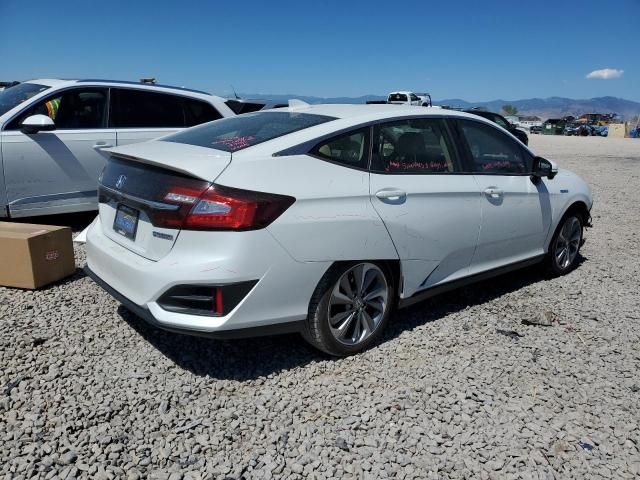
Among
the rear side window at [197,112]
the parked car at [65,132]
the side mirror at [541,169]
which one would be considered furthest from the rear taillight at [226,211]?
the rear side window at [197,112]

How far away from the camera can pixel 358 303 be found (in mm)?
3457

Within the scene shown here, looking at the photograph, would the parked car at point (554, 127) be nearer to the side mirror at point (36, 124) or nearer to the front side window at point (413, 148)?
the front side window at point (413, 148)

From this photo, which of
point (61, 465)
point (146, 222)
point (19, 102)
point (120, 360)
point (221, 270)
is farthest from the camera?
point (19, 102)

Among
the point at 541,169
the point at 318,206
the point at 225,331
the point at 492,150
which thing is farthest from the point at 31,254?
the point at 541,169

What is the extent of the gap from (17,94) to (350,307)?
4.84 m

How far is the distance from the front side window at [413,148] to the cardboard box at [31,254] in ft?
9.10

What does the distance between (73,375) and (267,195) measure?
1.61m

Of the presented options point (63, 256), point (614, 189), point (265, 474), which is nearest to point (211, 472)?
point (265, 474)

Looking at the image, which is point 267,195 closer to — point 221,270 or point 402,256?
point 221,270

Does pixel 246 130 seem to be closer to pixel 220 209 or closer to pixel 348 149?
pixel 348 149

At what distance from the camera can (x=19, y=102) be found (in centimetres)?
571

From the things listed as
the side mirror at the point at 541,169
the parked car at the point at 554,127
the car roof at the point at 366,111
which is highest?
the parked car at the point at 554,127

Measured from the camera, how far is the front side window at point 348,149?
3.24m

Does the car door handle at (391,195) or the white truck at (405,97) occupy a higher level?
the white truck at (405,97)
